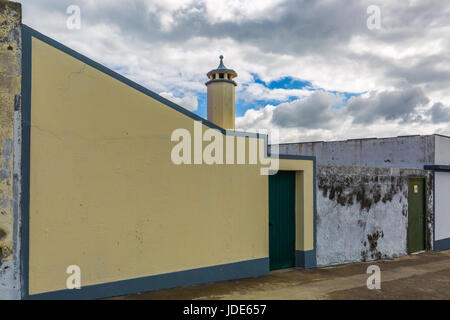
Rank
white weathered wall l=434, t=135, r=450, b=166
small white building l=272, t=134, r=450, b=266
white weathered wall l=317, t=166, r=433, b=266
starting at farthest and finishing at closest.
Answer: white weathered wall l=434, t=135, r=450, b=166 < small white building l=272, t=134, r=450, b=266 < white weathered wall l=317, t=166, r=433, b=266

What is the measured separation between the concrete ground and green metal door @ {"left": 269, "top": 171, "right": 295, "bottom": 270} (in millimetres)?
341

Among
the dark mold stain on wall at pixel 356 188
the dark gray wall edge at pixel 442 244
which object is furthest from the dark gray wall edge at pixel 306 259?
the dark gray wall edge at pixel 442 244

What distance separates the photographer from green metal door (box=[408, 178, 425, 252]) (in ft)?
38.2

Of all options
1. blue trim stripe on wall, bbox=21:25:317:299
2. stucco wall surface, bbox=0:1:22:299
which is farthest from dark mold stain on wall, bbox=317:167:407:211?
stucco wall surface, bbox=0:1:22:299

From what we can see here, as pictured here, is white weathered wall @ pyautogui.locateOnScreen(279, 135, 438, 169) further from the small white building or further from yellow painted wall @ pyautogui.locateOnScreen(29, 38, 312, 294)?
yellow painted wall @ pyautogui.locateOnScreen(29, 38, 312, 294)

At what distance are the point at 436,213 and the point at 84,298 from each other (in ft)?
38.9

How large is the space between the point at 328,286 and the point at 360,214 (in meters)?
3.38

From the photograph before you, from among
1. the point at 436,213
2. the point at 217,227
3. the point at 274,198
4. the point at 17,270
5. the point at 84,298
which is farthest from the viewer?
the point at 436,213

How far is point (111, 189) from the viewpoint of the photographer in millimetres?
5805

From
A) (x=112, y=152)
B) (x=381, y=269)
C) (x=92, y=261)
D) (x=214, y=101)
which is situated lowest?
(x=381, y=269)

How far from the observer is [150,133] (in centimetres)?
624

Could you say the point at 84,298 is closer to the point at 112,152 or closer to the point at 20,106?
the point at 112,152

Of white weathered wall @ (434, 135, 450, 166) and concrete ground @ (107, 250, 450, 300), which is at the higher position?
white weathered wall @ (434, 135, 450, 166)

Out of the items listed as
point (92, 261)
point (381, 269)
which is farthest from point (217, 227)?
point (381, 269)
